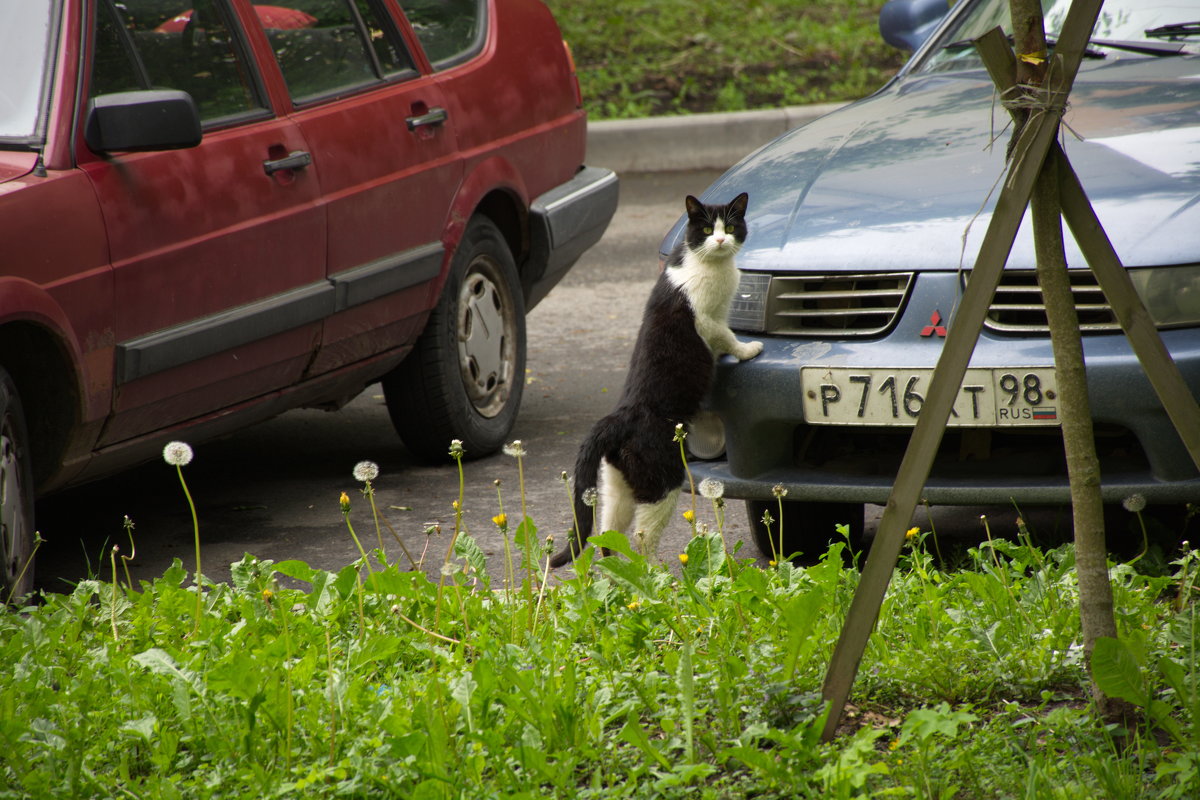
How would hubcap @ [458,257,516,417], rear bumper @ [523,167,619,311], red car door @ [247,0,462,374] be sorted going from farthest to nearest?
rear bumper @ [523,167,619,311] < hubcap @ [458,257,516,417] < red car door @ [247,0,462,374]

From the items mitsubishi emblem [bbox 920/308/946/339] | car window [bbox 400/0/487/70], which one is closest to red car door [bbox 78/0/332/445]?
car window [bbox 400/0/487/70]

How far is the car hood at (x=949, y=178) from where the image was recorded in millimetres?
3686

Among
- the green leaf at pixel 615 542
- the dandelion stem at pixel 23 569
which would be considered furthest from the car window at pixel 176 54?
the green leaf at pixel 615 542

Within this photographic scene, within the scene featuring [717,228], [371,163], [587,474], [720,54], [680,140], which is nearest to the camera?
[587,474]

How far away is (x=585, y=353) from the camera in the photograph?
713cm

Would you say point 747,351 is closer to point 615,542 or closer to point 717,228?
point 717,228

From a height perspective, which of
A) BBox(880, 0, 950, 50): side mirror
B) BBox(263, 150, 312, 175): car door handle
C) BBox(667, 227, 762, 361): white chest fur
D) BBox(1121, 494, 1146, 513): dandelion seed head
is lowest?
BBox(1121, 494, 1146, 513): dandelion seed head

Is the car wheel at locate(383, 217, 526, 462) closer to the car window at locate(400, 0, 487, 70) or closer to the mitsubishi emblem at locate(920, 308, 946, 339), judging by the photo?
the car window at locate(400, 0, 487, 70)

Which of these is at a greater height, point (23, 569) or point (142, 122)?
point (142, 122)

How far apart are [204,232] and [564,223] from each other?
193cm

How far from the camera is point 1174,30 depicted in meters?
4.94

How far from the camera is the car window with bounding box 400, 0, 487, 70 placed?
5.53 m

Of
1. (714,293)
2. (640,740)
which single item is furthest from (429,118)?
(640,740)

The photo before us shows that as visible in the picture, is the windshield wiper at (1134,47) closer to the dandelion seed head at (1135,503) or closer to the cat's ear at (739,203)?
the cat's ear at (739,203)
